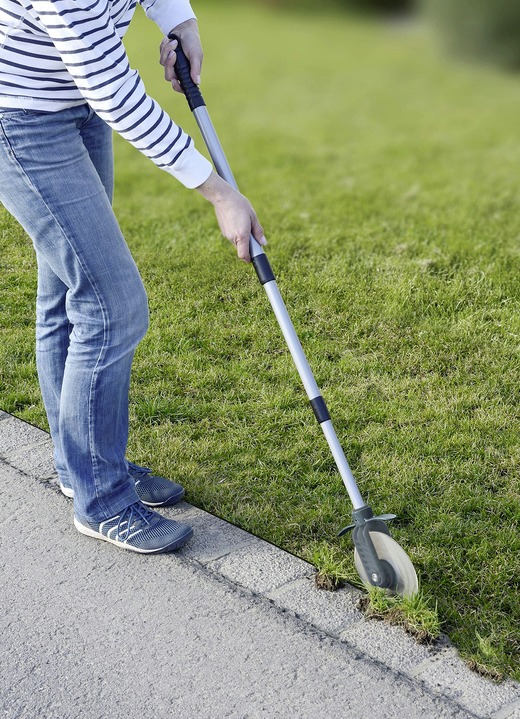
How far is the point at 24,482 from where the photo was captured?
3.54 m

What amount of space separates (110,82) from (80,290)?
0.61m

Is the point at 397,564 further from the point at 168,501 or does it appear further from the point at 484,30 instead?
the point at 484,30

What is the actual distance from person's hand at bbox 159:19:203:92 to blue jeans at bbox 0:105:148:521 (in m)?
0.32

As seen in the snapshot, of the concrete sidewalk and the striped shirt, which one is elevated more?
the striped shirt

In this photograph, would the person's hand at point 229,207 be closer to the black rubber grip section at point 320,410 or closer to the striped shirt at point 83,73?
the striped shirt at point 83,73

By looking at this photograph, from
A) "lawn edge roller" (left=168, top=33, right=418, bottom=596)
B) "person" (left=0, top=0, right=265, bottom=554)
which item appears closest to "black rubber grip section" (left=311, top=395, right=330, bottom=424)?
"lawn edge roller" (left=168, top=33, right=418, bottom=596)

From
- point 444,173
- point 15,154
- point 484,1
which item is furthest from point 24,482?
point 484,1

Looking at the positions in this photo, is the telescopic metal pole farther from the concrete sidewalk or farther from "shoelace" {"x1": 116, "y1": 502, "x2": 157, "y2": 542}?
"shoelace" {"x1": 116, "y1": 502, "x2": 157, "y2": 542}

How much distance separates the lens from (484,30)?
1551cm

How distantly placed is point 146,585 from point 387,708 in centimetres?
83

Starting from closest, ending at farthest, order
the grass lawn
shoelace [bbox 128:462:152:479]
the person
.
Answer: the person < the grass lawn < shoelace [bbox 128:462:152:479]

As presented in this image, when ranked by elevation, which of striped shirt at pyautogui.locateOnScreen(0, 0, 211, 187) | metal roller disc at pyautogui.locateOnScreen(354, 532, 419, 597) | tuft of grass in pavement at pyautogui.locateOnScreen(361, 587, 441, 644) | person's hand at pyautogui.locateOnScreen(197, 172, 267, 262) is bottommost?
tuft of grass in pavement at pyautogui.locateOnScreen(361, 587, 441, 644)

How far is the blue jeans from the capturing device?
2834 millimetres

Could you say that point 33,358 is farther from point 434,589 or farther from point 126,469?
point 434,589
